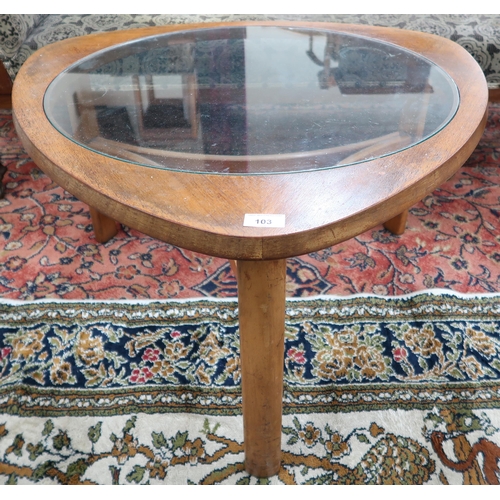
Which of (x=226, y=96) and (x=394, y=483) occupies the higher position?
(x=226, y=96)

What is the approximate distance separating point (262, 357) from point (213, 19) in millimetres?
1282

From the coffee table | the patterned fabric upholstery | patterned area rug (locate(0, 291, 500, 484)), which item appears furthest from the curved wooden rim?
the patterned fabric upholstery

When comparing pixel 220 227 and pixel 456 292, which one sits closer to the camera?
pixel 220 227

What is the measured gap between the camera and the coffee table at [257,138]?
52 centimetres

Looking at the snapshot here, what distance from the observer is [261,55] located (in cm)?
102

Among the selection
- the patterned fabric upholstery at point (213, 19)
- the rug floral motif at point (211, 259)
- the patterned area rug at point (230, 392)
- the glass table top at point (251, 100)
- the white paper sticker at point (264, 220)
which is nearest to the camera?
the white paper sticker at point (264, 220)

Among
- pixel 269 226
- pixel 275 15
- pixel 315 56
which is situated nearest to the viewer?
pixel 269 226

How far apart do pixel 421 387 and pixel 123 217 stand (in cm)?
63

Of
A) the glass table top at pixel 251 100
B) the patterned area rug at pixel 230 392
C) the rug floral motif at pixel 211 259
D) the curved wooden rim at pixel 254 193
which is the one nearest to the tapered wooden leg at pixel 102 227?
the rug floral motif at pixel 211 259

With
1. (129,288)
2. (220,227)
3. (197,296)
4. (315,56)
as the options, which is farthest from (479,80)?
(129,288)

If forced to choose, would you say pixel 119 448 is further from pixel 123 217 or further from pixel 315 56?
pixel 315 56

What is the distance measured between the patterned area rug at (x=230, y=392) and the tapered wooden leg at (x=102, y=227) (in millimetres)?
230

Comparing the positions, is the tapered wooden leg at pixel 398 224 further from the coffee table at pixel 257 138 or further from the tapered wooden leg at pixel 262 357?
the tapered wooden leg at pixel 262 357

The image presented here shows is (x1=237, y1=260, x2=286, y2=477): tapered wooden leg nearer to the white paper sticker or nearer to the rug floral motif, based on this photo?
the white paper sticker
